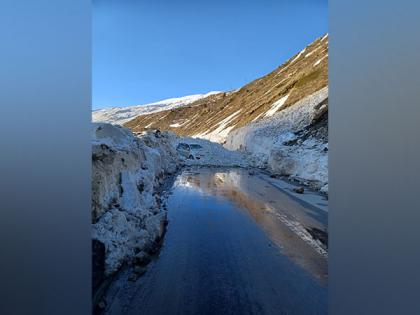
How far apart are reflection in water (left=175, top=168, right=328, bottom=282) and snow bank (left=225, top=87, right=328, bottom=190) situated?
95.0 inches

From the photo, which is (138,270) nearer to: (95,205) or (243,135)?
(95,205)

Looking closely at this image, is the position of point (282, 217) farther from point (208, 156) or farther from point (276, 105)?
point (276, 105)

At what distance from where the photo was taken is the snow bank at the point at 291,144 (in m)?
13.4

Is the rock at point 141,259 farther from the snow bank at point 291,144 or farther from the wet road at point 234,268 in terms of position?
the snow bank at point 291,144

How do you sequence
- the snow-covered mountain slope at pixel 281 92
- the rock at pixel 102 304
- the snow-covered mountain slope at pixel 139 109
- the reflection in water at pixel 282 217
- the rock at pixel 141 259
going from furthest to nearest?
the snow-covered mountain slope at pixel 139 109 → the snow-covered mountain slope at pixel 281 92 → the reflection in water at pixel 282 217 → the rock at pixel 141 259 → the rock at pixel 102 304

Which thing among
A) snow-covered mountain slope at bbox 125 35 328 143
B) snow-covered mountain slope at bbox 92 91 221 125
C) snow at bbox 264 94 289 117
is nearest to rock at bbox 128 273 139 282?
snow-covered mountain slope at bbox 125 35 328 143

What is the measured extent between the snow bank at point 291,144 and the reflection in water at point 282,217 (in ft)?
7.91

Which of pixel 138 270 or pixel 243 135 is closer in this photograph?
pixel 138 270

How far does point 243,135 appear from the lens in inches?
1188

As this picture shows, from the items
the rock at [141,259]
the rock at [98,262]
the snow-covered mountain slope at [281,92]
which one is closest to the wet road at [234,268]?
the rock at [141,259]

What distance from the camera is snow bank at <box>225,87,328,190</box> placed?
44.1 ft
